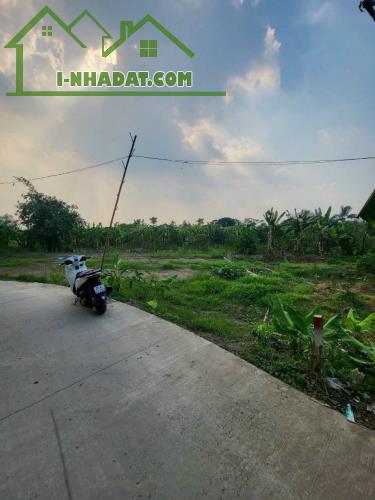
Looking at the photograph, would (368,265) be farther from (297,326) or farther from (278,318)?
(297,326)

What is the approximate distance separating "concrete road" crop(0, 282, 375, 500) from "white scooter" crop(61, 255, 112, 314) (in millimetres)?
1096

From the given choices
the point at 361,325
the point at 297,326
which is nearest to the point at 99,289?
the point at 297,326

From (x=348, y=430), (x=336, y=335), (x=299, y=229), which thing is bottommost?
(x=348, y=430)

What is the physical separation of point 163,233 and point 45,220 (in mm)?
8794

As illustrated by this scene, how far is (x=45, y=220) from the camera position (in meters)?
17.1

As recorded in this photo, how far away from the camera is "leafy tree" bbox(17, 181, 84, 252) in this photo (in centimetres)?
1720

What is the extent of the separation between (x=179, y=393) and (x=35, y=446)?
1.22 m

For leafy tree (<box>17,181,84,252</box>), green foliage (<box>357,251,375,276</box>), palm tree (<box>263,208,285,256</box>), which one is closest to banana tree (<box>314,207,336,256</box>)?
palm tree (<box>263,208,285,256</box>)

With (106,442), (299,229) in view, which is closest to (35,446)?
(106,442)

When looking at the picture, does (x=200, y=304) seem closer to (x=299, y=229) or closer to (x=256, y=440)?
(x=256, y=440)

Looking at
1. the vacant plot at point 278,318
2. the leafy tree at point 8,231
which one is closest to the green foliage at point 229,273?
the vacant plot at point 278,318

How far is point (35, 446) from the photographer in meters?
1.86

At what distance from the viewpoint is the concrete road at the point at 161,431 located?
164 centimetres

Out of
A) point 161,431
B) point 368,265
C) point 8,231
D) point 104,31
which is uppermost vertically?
point 104,31
